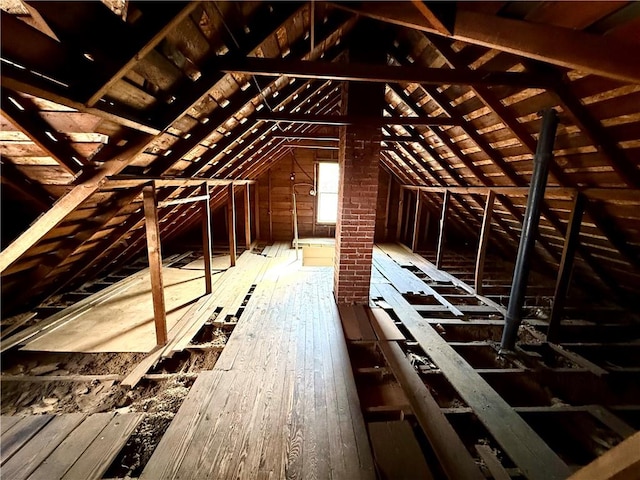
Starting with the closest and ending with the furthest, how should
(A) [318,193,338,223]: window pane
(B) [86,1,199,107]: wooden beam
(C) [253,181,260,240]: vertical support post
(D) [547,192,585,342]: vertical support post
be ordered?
(B) [86,1,199,107]: wooden beam < (D) [547,192,585,342]: vertical support post < (C) [253,181,260,240]: vertical support post < (A) [318,193,338,223]: window pane

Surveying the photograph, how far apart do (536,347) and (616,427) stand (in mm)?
1031

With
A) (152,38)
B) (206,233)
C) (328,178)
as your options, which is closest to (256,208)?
(328,178)

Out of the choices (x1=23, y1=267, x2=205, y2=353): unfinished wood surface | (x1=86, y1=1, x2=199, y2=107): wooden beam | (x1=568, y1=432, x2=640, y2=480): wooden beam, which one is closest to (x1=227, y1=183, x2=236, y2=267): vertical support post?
(x1=23, y1=267, x2=205, y2=353): unfinished wood surface

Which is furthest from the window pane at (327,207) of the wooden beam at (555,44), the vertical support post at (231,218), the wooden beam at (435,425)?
the wooden beam at (555,44)

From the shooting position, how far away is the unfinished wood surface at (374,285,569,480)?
5.29ft

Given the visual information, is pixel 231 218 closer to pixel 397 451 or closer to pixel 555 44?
pixel 397 451

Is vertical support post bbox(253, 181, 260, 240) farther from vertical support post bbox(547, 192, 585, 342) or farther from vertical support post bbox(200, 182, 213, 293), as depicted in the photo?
vertical support post bbox(547, 192, 585, 342)

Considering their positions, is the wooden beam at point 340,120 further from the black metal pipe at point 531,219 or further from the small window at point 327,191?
the small window at point 327,191

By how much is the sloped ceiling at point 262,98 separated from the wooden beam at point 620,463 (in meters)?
1.13

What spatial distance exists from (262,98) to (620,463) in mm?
3241

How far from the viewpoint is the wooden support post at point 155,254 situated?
2.49 m

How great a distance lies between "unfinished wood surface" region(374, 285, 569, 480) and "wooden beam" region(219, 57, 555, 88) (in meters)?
2.38

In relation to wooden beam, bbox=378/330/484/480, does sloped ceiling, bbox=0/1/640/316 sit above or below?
above

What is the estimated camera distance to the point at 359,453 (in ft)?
5.29
